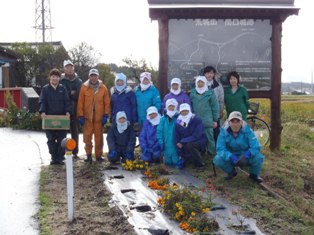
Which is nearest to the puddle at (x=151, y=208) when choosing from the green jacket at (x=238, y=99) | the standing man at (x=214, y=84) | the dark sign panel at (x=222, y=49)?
the standing man at (x=214, y=84)

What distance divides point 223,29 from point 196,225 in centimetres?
580

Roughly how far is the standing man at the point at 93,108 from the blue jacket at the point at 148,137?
2.58 feet

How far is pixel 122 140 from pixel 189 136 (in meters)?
1.34

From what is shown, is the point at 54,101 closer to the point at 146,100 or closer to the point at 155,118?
the point at 146,100

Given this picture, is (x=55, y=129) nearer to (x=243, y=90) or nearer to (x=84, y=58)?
(x=243, y=90)

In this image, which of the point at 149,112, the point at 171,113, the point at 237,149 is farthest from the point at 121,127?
the point at 237,149

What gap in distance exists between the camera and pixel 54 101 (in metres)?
9.01

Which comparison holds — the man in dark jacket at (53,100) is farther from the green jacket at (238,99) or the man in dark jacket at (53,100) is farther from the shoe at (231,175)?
the shoe at (231,175)

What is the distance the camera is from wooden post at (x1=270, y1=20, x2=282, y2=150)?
401 inches

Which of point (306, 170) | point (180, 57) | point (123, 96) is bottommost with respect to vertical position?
point (306, 170)

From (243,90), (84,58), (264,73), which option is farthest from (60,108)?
(84,58)

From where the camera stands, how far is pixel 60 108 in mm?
9055

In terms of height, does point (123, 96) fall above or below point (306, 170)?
above

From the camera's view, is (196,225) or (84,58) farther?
(84,58)
